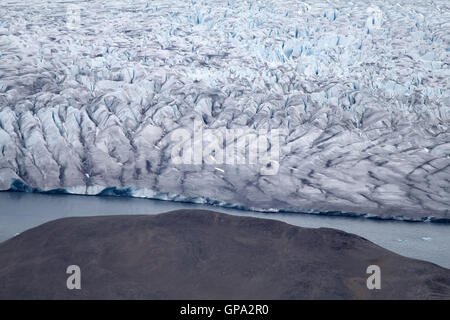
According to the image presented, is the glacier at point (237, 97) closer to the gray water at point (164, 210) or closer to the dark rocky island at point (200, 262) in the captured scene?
the gray water at point (164, 210)

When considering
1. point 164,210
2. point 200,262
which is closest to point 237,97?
point 164,210

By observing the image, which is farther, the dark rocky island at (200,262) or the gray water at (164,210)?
the gray water at (164,210)

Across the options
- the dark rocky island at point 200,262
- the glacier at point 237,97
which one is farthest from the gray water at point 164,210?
the dark rocky island at point 200,262

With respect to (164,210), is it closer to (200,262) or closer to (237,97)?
(200,262)

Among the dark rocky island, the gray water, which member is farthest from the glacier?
the dark rocky island

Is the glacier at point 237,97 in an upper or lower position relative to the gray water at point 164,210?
upper

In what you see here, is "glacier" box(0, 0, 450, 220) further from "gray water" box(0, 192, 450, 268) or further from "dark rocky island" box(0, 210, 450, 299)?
"dark rocky island" box(0, 210, 450, 299)

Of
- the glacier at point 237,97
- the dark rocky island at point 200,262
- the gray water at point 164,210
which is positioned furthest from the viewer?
the glacier at point 237,97

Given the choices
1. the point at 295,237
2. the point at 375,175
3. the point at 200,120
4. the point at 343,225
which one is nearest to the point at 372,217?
the point at 343,225
